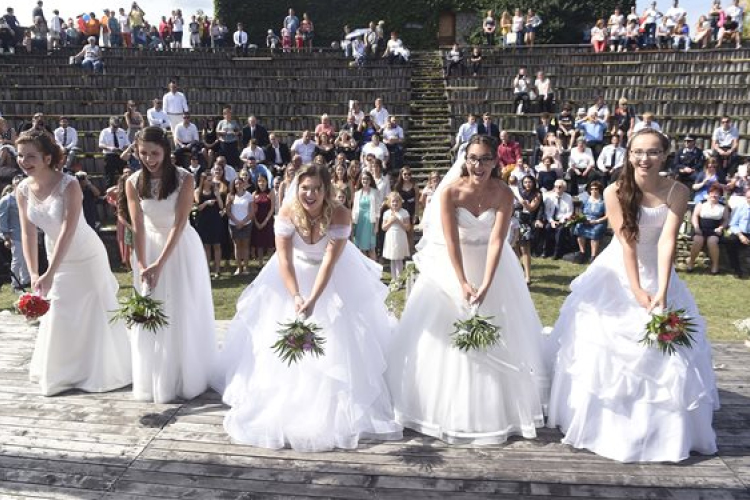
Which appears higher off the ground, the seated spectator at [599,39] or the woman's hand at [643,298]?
the seated spectator at [599,39]

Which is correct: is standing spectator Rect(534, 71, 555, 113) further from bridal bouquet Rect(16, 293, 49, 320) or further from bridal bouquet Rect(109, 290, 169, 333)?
bridal bouquet Rect(16, 293, 49, 320)

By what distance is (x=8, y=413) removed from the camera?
482 cm

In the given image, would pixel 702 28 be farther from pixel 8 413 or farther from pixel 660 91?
pixel 8 413

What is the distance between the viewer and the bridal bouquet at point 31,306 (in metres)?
4.62

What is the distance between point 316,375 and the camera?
438 cm

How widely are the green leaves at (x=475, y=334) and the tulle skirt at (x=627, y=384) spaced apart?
0.64 meters

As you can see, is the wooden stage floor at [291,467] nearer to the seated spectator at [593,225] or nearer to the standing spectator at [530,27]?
the seated spectator at [593,225]

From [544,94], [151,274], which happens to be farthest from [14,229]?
[544,94]

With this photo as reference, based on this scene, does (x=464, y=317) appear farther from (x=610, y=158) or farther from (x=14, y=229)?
(x=610, y=158)

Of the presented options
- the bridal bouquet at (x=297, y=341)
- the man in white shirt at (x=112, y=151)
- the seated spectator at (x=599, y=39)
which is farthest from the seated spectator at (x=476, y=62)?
the bridal bouquet at (x=297, y=341)

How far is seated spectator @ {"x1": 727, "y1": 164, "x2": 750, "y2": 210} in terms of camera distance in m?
11.5

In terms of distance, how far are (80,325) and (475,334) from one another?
10.7ft

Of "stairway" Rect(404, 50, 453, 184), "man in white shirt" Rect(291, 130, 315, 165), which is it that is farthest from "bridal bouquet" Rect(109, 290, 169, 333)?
"stairway" Rect(404, 50, 453, 184)

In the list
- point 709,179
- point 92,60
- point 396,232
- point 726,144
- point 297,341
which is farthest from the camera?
point 92,60
